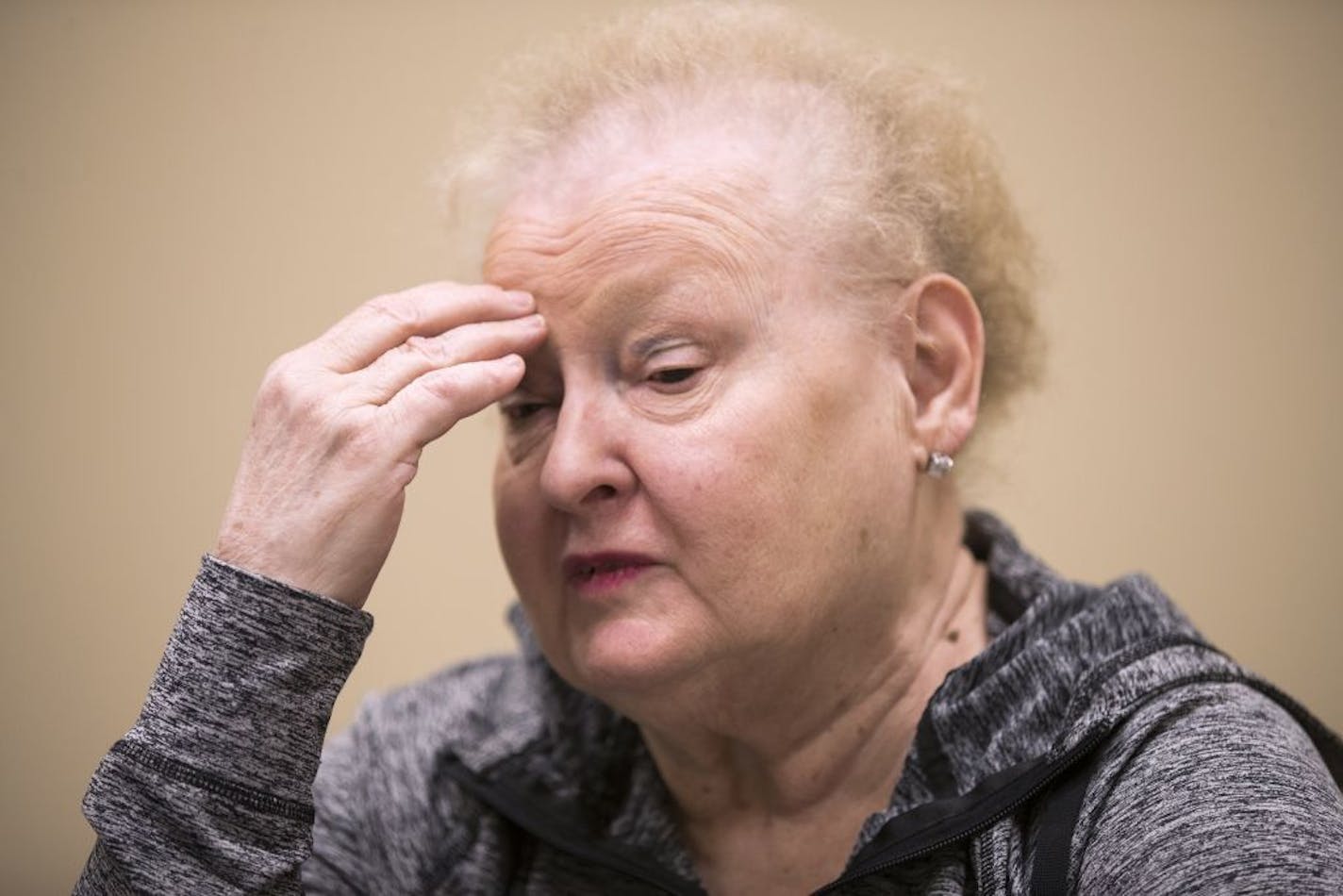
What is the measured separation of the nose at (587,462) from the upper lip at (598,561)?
0.05m

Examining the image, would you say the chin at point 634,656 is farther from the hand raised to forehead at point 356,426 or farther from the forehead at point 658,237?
the forehead at point 658,237

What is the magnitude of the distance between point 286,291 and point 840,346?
1.31m

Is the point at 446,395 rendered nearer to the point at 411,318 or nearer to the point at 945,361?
the point at 411,318

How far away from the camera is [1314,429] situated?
2.27m

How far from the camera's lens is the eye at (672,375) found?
128 cm

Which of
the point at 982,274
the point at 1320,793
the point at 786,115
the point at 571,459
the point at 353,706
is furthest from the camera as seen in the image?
the point at 353,706

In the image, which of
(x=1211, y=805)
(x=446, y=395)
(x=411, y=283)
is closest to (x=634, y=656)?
(x=446, y=395)

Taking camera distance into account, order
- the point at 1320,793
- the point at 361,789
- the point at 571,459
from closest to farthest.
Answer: the point at 1320,793 < the point at 571,459 < the point at 361,789

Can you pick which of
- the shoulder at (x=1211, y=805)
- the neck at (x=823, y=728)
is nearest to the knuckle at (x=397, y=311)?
the neck at (x=823, y=728)

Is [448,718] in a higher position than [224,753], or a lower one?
higher

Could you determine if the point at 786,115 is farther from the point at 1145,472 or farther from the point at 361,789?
the point at 1145,472

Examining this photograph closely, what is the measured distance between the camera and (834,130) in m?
1.41

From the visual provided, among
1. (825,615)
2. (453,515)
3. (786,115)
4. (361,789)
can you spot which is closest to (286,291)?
(453,515)

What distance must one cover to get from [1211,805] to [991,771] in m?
0.22
